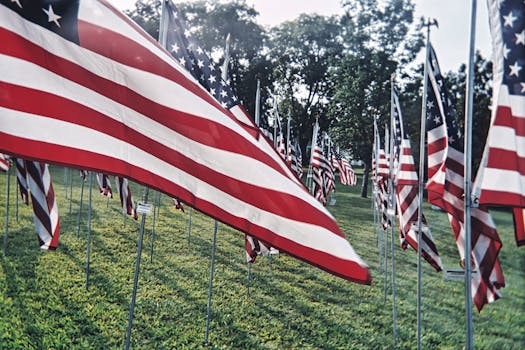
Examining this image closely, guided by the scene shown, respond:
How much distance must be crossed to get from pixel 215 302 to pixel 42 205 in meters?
3.66

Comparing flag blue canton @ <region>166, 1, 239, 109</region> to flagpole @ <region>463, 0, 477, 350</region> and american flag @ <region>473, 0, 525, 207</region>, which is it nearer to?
flagpole @ <region>463, 0, 477, 350</region>

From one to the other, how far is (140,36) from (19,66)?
690 mm

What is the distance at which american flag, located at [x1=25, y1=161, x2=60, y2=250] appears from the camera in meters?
5.54

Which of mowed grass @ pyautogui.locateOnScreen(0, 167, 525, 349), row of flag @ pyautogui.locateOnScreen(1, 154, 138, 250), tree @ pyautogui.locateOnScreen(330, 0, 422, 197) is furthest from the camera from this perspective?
tree @ pyautogui.locateOnScreen(330, 0, 422, 197)

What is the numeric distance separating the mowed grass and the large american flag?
4.29 m

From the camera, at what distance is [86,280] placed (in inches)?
320

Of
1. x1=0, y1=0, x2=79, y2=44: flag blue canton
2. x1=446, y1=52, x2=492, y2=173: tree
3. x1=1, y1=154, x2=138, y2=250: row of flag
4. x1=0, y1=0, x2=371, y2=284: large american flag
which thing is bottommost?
x1=1, y1=154, x2=138, y2=250: row of flag

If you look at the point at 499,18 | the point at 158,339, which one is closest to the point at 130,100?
the point at 499,18

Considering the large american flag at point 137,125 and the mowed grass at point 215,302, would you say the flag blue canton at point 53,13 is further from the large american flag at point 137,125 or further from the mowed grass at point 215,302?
the mowed grass at point 215,302

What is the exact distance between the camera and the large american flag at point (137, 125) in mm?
2375

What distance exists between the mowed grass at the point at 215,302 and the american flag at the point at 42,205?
153 centimetres

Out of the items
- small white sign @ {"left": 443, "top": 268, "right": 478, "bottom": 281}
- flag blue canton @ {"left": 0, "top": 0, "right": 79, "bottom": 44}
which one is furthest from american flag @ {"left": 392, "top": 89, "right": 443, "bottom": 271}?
flag blue canton @ {"left": 0, "top": 0, "right": 79, "bottom": 44}

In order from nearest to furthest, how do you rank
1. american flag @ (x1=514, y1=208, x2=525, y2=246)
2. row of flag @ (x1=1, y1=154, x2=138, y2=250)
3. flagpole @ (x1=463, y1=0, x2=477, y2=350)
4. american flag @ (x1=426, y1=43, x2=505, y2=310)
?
flagpole @ (x1=463, y1=0, x2=477, y2=350), american flag @ (x1=514, y1=208, x2=525, y2=246), american flag @ (x1=426, y1=43, x2=505, y2=310), row of flag @ (x1=1, y1=154, x2=138, y2=250)

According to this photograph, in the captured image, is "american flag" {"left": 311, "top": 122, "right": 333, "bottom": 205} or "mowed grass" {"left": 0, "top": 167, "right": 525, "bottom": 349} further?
"american flag" {"left": 311, "top": 122, "right": 333, "bottom": 205}
